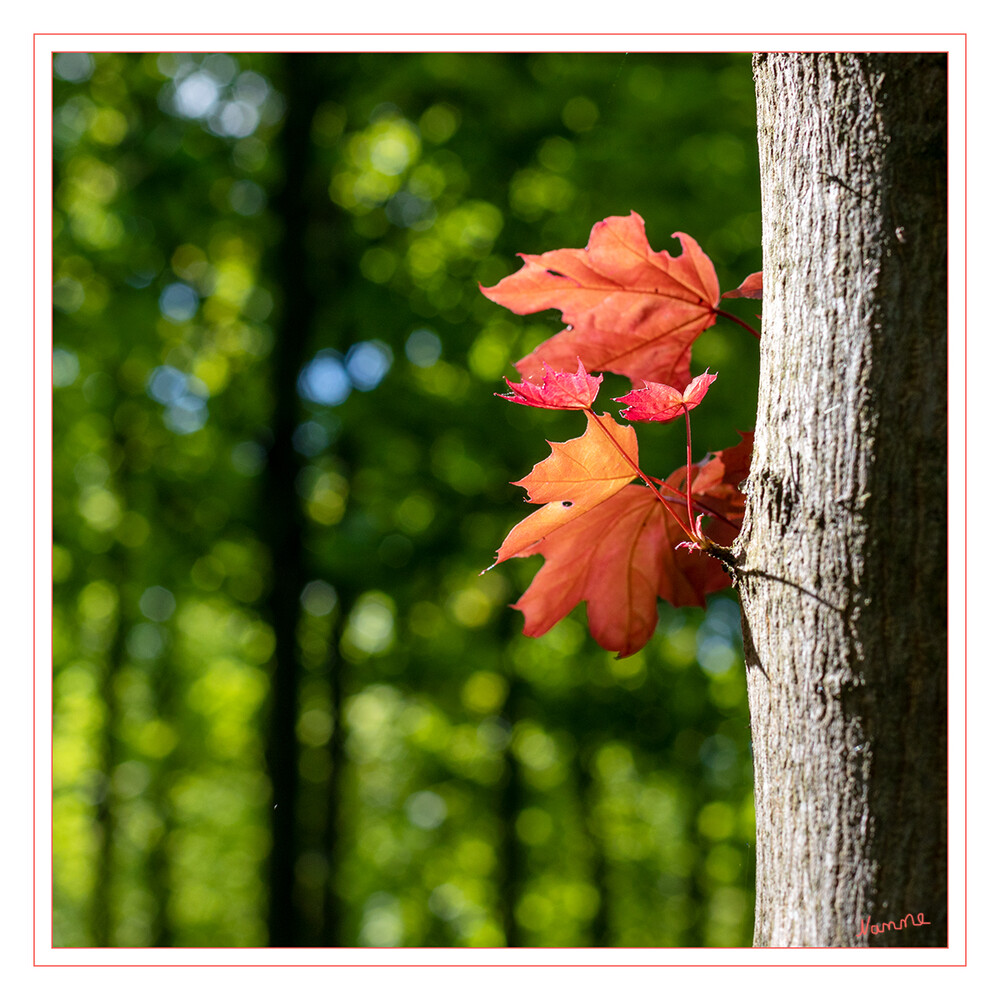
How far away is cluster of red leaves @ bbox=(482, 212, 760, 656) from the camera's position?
1.04m

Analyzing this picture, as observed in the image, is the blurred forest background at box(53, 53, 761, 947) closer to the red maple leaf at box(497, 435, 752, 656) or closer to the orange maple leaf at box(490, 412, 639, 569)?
the red maple leaf at box(497, 435, 752, 656)

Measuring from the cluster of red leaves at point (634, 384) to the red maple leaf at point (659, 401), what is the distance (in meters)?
0.17

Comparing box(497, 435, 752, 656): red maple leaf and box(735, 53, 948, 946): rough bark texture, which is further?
box(497, 435, 752, 656): red maple leaf

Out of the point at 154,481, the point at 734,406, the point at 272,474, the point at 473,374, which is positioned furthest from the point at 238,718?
the point at 734,406

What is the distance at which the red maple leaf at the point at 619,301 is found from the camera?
3.50 feet
